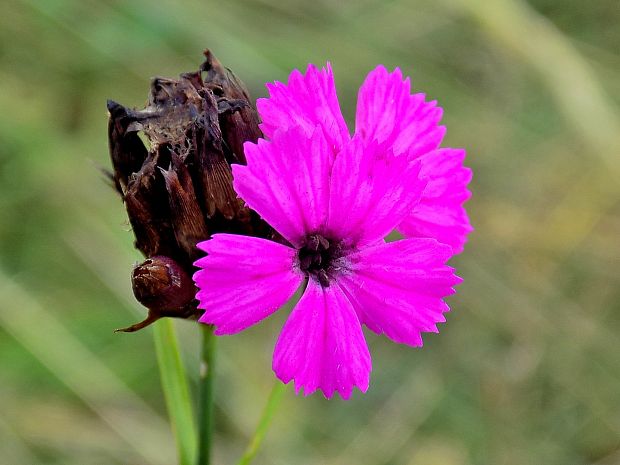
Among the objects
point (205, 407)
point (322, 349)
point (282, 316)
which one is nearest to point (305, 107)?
point (322, 349)

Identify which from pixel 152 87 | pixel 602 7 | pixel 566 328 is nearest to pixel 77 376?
pixel 152 87

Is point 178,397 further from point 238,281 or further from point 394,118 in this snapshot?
point 394,118

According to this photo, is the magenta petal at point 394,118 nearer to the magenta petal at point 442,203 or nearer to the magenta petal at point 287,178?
the magenta petal at point 442,203

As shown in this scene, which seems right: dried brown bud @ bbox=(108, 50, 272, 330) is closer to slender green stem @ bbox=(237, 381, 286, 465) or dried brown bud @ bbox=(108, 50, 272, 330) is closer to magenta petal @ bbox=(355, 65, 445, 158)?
magenta petal @ bbox=(355, 65, 445, 158)

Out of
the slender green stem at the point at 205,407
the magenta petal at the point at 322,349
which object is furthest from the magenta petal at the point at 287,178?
the slender green stem at the point at 205,407

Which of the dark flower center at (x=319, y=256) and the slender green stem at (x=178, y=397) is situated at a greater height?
the dark flower center at (x=319, y=256)

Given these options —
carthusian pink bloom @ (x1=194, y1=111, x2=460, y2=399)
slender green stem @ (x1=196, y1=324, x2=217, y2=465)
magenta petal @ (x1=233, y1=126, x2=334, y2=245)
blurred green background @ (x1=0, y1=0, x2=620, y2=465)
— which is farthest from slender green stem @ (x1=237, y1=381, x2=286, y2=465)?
blurred green background @ (x1=0, y1=0, x2=620, y2=465)

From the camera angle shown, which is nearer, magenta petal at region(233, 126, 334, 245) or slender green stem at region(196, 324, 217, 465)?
magenta petal at region(233, 126, 334, 245)
